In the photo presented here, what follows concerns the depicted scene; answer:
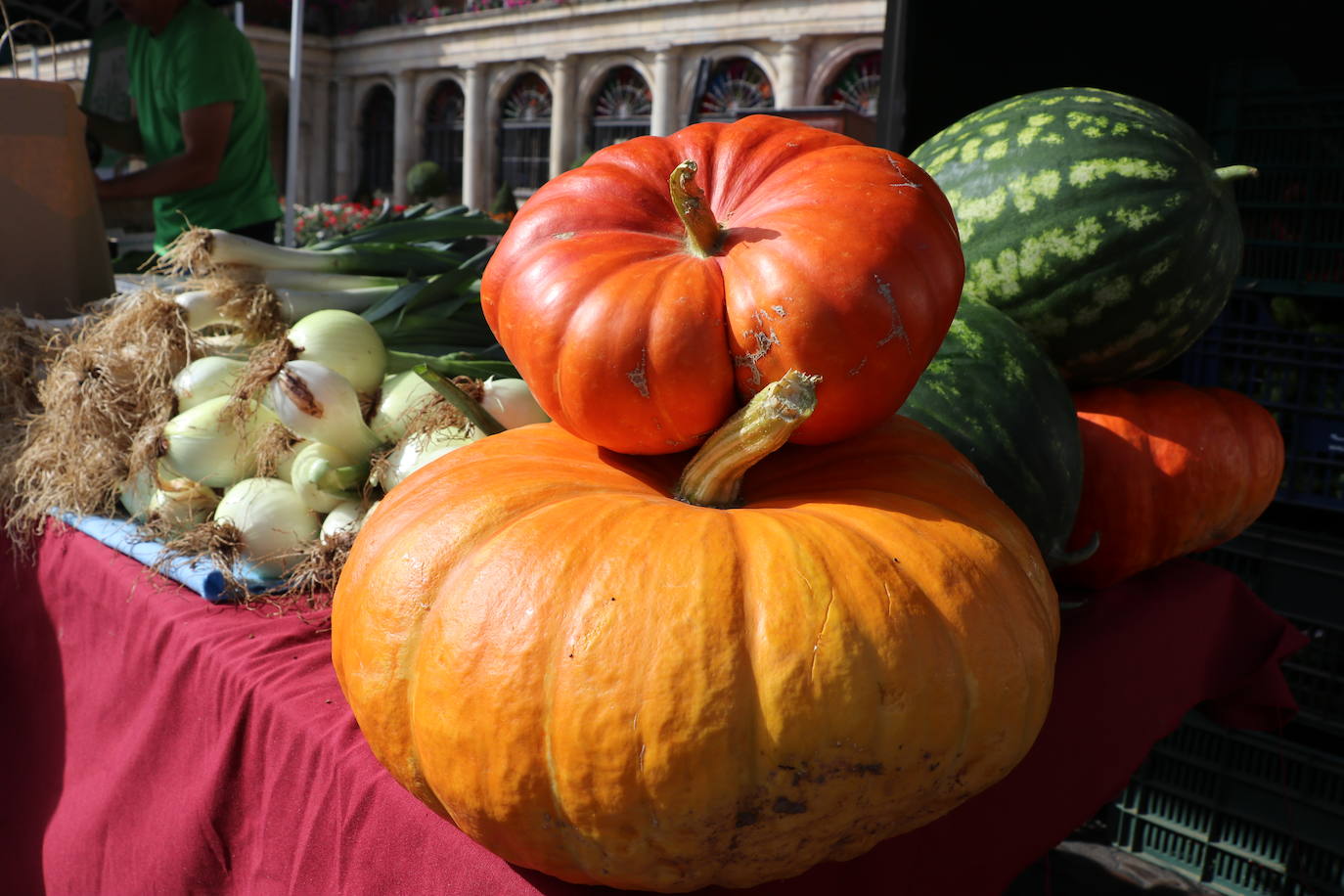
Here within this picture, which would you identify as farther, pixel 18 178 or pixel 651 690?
pixel 18 178

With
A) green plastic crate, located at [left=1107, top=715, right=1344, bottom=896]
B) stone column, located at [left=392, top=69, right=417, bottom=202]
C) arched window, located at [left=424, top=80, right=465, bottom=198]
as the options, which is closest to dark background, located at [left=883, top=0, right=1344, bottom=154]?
green plastic crate, located at [left=1107, top=715, right=1344, bottom=896]

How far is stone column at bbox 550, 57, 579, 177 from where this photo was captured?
25.9m

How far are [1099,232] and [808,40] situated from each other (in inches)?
859

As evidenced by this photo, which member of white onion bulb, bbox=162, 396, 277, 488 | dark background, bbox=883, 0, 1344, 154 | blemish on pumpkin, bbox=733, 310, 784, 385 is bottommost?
white onion bulb, bbox=162, 396, 277, 488

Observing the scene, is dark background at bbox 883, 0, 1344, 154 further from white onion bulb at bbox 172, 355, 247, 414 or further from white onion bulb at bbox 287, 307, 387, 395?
white onion bulb at bbox 172, 355, 247, 414

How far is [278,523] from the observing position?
68.1 inches

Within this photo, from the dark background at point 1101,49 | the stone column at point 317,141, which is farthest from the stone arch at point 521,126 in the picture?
the dark background at point 1101,49

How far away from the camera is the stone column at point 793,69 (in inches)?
847

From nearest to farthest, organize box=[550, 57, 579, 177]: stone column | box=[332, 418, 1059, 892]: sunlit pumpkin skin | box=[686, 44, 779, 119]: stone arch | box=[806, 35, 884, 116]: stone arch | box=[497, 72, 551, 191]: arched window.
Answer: box=[332, 418, 1059, 892]: sunlit pumpkin skin, box=[806, 35, 884, 116]: stone arch, box=[686, 44, 779, 119]: stone arch, box=[550, 57, 579, 177]: stone column, box=[497, 72, 551, 191]: arched window

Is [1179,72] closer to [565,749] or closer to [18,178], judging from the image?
[565,749]

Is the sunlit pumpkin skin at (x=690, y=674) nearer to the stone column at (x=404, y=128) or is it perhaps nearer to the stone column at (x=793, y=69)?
the stone column at (x=793, y=69)

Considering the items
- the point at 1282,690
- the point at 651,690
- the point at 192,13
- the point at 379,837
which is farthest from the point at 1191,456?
the point at 192,13

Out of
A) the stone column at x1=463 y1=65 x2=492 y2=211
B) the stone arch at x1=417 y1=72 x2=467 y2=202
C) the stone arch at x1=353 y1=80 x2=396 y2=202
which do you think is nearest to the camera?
the stone column at x1=463 y1=65 x2=492 y2=211

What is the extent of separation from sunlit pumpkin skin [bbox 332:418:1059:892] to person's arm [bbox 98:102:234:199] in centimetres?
301
